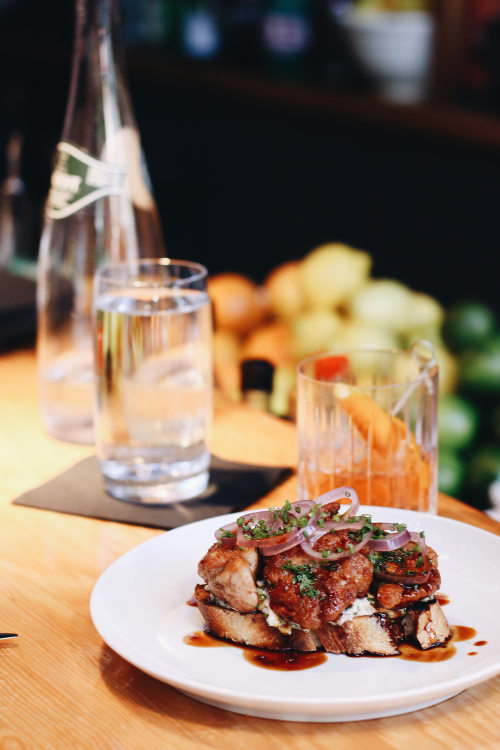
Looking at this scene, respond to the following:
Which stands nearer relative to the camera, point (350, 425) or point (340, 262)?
point (350, 425)

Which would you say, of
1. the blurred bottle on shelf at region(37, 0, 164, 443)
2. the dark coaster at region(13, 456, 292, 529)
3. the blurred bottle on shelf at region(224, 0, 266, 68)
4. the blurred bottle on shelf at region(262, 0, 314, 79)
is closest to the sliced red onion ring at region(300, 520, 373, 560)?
the dark coaster at region(13, 456, 292, 529)

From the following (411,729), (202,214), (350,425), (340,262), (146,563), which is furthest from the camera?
(202,214)

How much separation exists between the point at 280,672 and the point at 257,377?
780mm

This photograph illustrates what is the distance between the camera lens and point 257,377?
58.6 inches

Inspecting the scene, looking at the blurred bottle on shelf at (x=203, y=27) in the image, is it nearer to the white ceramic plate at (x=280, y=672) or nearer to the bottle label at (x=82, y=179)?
the bottle label at (x=82, y=179)

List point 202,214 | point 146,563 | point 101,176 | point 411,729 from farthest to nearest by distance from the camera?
1. point 202,214
2. point 101,176
3. point 146,563
4. point 411,729

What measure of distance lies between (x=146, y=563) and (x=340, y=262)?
Answer: 4.28ft

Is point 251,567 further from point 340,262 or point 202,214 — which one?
point 202,214

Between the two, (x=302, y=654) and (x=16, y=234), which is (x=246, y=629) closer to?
(x=302, y=654)

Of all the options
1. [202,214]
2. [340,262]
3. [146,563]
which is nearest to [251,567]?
[146,563]

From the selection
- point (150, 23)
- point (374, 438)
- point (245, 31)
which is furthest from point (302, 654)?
point (150, 23)

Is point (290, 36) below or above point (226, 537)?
above

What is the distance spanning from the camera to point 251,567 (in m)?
0.78

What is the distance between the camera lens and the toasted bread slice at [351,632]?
0.76 meters
